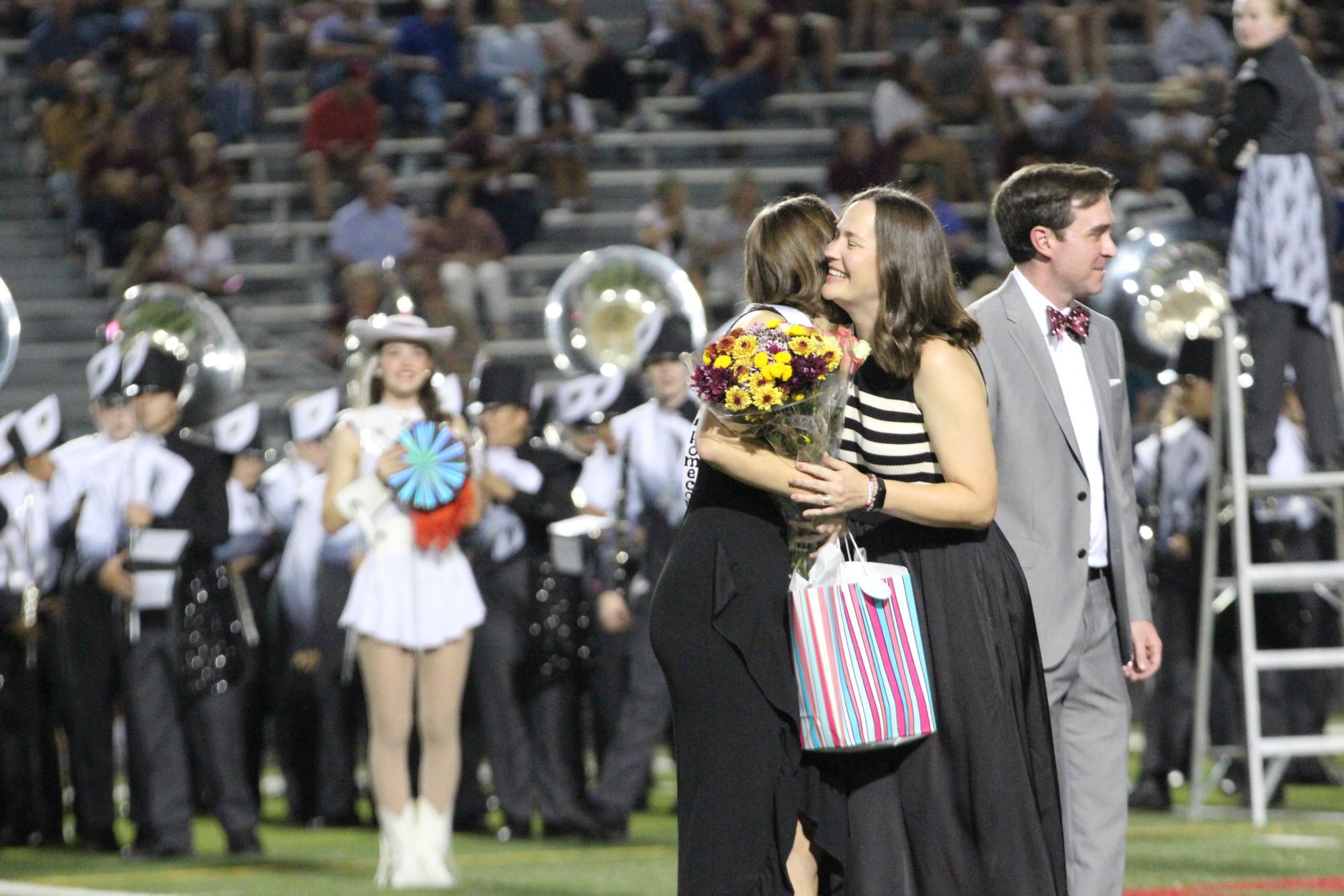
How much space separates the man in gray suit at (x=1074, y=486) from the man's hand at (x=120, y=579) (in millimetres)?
5155

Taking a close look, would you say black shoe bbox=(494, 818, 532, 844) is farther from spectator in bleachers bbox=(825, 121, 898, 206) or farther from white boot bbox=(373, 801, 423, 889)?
spectator in bleachers bbox=(825, 121, 898, 206)

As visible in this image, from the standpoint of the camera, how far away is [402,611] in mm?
8266

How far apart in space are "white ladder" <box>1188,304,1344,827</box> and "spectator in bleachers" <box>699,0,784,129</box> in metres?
8.87

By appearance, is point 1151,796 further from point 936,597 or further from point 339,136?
point 339,136

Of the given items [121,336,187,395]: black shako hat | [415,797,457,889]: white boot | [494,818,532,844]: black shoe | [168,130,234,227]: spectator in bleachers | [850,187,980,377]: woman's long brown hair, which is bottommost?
[494,818,532,844]: black shoe

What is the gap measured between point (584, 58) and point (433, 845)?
11.3 m

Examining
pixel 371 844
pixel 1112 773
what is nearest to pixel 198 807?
pixel 371 844

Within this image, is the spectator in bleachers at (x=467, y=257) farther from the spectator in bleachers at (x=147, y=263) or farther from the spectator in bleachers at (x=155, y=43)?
the spectator in bleachers at (x=155, y=43)

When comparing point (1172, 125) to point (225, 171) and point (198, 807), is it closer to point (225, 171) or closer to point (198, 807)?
point (225, 171)

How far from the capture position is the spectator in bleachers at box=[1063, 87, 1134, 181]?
58.1 ft

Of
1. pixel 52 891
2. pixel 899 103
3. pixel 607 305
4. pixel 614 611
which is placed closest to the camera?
pixel 52 891

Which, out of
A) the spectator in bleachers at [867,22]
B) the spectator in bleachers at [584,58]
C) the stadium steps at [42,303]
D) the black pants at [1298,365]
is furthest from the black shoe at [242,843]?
the spectator in bleachers at [867,22]

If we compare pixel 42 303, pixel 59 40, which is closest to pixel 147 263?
pixel 42 303

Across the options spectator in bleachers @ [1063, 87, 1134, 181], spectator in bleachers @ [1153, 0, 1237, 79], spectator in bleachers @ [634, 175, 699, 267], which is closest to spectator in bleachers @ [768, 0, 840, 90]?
spectator in bleachers @ [1063, 87, 1134, 181]
